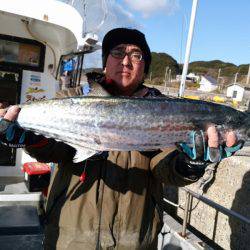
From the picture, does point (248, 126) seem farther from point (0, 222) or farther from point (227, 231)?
point (0, 222)

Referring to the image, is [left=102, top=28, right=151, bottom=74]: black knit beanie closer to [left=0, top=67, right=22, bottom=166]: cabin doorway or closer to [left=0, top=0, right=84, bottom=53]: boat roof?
[left=0, top=0, right=84, bottom=53]: boat roof

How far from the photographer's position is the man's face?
270 centimetres

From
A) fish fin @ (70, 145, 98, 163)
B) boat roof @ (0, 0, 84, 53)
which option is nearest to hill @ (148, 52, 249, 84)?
boat roof @ (0, 0, 84, 53)

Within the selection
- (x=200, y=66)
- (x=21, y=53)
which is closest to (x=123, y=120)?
(x=21, y=53)

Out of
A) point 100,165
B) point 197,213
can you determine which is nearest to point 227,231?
point 197,213

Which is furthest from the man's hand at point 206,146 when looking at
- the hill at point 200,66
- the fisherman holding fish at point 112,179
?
the hill at point 200,66

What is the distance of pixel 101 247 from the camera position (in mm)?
2592

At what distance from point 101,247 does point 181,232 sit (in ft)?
7.57

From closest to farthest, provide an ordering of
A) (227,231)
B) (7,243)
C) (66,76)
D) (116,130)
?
(116,130)
(7,243)
(227,231)
(66,76)

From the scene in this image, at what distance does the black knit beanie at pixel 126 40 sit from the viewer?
2850mm

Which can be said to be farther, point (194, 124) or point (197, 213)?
point (197, 213)

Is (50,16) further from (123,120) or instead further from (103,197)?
(103,197)

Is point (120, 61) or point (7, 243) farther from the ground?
point (120, 61)

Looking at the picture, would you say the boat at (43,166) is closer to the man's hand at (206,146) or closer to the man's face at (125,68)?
the man's hand at (206,146)
